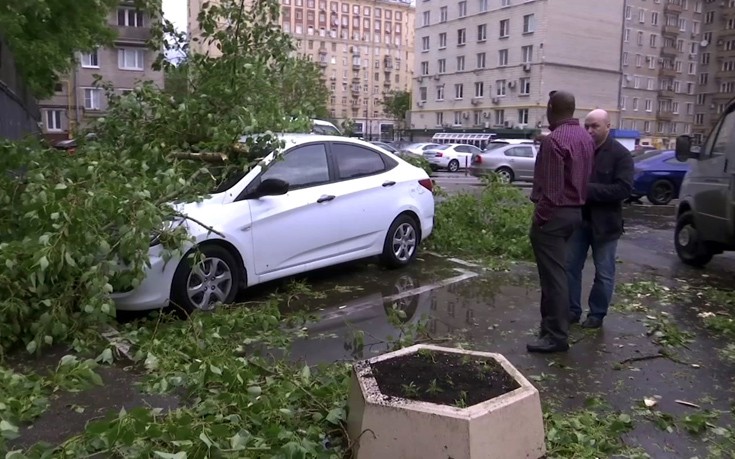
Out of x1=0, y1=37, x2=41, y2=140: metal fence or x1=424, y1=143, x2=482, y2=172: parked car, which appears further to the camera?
x1=424, y1=143, x2=482, y2=172: parked car

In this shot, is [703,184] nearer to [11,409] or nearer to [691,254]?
[691,254]

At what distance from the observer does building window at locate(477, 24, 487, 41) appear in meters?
64.8

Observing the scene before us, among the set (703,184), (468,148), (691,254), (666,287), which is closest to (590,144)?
(666,287)

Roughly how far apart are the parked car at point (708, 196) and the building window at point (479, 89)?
57712 mm

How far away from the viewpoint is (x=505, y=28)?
62375 millimetres

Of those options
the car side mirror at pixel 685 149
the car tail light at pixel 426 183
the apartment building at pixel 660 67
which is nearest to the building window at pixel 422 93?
the apartment building at pixel 660 67

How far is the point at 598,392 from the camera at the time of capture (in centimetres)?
450

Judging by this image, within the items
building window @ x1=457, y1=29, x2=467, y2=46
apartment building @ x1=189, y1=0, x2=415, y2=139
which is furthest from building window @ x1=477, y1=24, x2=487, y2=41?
apartment building @ x1=189, y1=0, x2=415, y2=139

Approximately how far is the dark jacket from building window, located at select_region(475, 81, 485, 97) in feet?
201

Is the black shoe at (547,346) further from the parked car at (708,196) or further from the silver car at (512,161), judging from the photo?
the silver car at (512,161)

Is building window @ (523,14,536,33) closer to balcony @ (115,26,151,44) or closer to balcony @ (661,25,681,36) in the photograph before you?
balcony @ (661,25,681,36)

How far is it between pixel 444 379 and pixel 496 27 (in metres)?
64.0

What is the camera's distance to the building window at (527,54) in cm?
6004

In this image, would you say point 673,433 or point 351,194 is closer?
point 673,433
